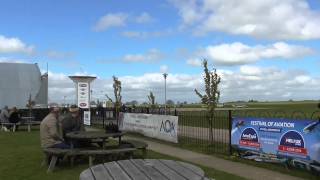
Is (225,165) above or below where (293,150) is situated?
below

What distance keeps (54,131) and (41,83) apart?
53457mm

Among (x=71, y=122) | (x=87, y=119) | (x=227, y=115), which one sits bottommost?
(x=87, y=119)

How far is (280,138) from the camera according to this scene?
12.4m

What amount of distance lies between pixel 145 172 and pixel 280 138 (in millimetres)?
6564

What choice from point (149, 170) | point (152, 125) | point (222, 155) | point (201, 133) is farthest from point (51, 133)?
point (201, 133)

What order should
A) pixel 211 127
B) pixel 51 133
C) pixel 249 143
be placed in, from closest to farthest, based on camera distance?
pixel 51 133, pixel 249 143, pixel 211 127

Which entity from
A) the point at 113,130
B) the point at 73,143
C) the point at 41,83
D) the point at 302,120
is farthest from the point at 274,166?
the point at 41,83

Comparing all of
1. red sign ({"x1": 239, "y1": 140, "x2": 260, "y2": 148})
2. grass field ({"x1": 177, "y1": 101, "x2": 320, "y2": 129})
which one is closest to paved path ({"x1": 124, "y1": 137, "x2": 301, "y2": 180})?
red sign ({"x1": 239, "y1": 140, "x2": 260, "y2": 148})

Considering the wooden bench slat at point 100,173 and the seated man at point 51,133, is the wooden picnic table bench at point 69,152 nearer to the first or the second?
the seated man at point 51,133

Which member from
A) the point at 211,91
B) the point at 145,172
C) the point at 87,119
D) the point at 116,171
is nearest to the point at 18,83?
the point at 87,119

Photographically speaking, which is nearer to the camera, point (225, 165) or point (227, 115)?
point (225, 165)

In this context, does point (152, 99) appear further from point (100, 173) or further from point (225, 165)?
point (100, 173)

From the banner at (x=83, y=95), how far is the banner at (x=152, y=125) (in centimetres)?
907

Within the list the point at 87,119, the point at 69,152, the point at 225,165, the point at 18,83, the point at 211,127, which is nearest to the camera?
the point at 69,152
